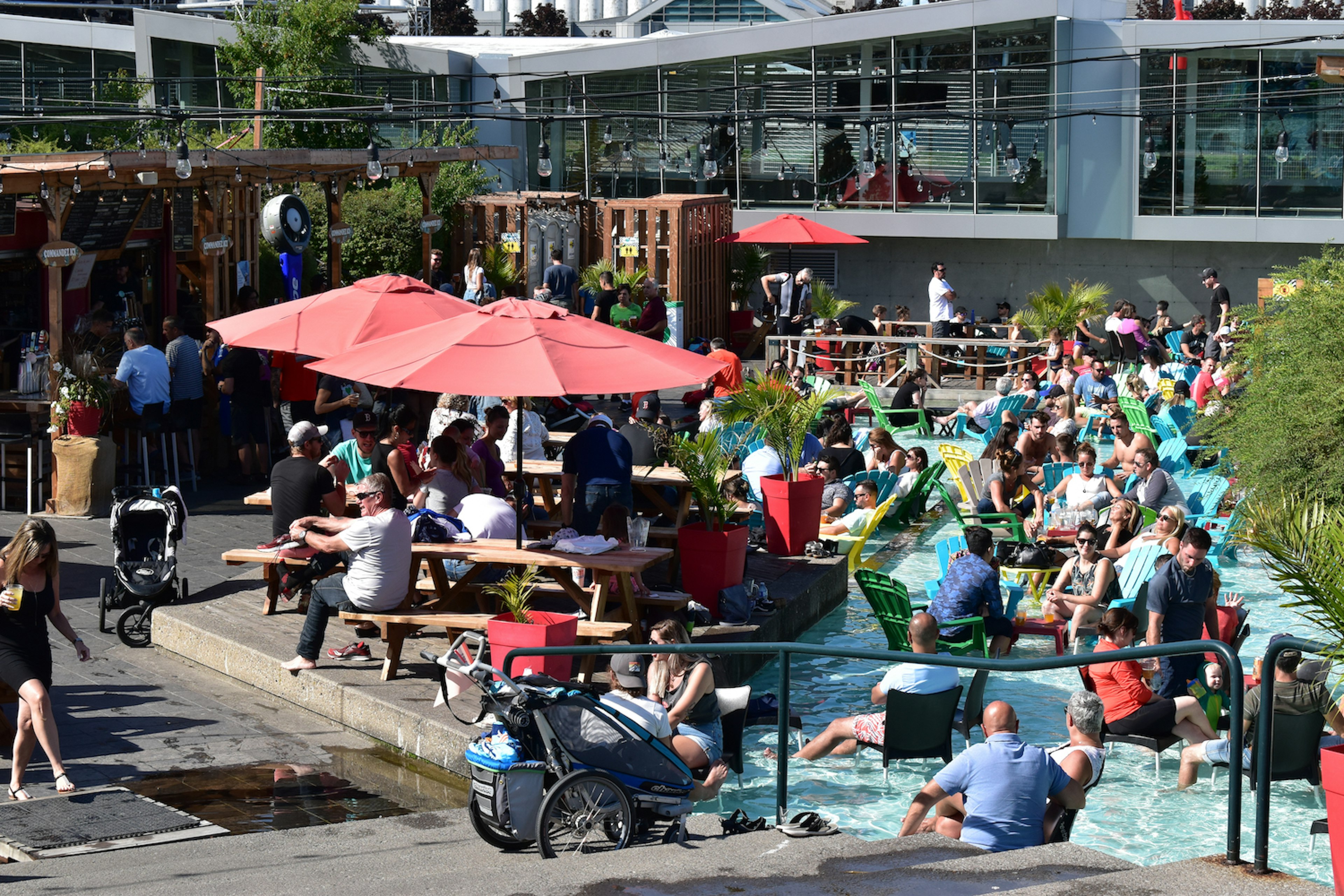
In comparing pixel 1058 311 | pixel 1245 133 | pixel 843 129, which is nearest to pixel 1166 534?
pixel 1058 311

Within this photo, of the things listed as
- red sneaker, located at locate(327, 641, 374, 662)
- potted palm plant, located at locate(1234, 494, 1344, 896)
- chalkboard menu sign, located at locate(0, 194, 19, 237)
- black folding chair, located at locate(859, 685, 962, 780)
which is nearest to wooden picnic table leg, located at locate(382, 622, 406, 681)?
red sneaker, located at locate(327, 641, 374, 662)

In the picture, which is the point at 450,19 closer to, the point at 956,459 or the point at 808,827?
the point at 956,459

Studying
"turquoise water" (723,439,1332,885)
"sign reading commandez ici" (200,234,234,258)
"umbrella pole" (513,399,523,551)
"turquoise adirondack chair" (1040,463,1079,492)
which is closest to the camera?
"turquoise water" (723,439,1332,885)

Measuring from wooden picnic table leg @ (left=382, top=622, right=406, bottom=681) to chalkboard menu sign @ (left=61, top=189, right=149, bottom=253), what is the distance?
29.2 ft

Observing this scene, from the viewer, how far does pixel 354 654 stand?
28.9ft

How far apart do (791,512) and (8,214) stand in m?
8.86

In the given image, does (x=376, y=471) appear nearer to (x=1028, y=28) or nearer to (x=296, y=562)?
(x=296, y=562)

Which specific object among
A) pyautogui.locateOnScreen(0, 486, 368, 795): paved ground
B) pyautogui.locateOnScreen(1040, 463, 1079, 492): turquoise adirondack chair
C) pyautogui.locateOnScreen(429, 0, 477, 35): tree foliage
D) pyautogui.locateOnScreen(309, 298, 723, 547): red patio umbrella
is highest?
pyautogui.locateOnScreen(429, 0, 477, 35): tree foliage

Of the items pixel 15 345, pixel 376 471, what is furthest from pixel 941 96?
pixel 376 471

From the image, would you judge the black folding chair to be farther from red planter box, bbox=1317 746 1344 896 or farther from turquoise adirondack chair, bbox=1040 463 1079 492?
turquoise adirondack chair, bbox=1040 463 1079 492

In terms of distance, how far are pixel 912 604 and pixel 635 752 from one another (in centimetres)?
536

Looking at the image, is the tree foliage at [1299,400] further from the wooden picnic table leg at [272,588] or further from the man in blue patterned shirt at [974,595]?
the wooden picnic table leg at [272,588]

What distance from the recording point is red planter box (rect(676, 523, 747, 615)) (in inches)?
381

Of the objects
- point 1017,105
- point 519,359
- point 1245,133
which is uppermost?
point 1017,105
